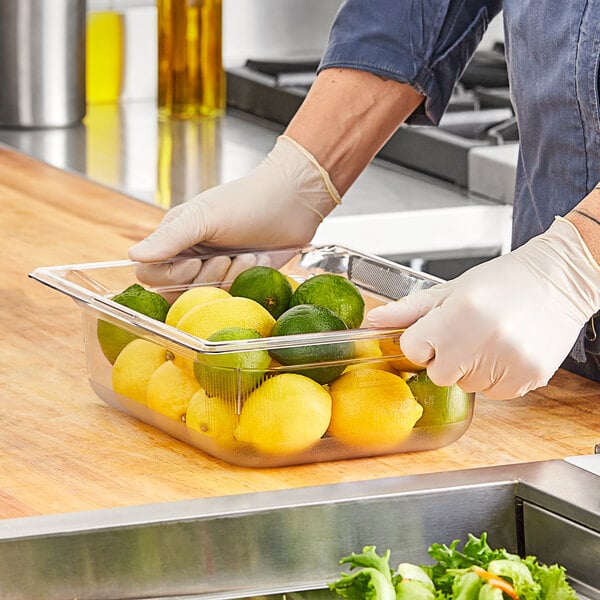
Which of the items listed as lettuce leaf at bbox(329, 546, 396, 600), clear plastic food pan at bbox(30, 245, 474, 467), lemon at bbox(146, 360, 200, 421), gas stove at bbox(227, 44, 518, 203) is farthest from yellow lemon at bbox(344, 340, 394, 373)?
gas stove at bbox(227, 44, 518, 203)

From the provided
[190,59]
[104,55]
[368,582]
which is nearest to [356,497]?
[368,582]

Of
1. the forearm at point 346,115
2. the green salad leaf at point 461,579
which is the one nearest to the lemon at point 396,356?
the green salad leaf at point 461,579

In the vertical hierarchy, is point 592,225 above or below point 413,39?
below

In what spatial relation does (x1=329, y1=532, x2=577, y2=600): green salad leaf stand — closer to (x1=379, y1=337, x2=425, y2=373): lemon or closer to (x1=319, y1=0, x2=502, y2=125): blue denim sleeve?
(x1=379, y1=337, x2=425, y2=373): lemon

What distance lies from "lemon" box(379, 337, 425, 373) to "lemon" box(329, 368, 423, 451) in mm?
12

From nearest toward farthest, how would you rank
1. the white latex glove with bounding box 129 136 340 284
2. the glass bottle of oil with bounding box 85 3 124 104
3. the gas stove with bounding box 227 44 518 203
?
the white latex glove with bounding box 129 136 340 284
the gas stove with bounding box 227 44 518 203
the glass bottle of oil with bounding box 85 3 124 104

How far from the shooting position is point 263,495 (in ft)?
3.28

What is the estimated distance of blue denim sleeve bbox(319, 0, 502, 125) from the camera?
149 cm

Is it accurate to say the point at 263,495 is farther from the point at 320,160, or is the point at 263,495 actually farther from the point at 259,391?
the point at 320,160

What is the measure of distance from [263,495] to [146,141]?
1.72 m

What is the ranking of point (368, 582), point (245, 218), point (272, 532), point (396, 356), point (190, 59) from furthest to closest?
point (190, 59), point (245, 218), point (396, 356), point (272, 532), point (368, 582)

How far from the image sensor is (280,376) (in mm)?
1035

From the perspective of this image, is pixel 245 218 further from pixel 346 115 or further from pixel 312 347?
pixel 312 347

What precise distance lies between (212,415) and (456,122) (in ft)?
5.08
